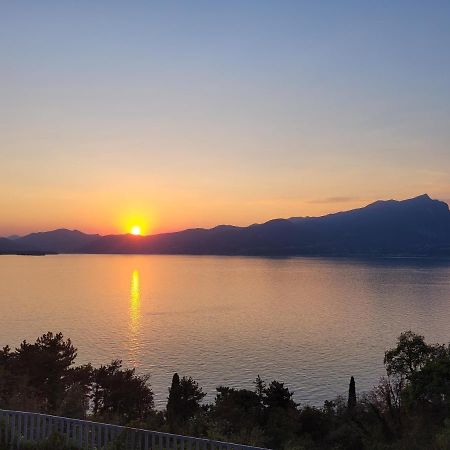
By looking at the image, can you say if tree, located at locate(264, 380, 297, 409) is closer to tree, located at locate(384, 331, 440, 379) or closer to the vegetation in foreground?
the vegetation in foreground

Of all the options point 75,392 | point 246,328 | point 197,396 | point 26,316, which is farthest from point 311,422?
point 26,316

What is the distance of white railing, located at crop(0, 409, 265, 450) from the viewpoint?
14039 millimetres

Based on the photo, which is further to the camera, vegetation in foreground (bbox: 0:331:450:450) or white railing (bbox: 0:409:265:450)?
vegetation in foreground (bbox: 0:331:450:450)

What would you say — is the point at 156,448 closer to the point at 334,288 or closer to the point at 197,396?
the point at 197,396

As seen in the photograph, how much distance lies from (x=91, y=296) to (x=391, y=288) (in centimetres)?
11271

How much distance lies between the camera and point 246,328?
4269 inches

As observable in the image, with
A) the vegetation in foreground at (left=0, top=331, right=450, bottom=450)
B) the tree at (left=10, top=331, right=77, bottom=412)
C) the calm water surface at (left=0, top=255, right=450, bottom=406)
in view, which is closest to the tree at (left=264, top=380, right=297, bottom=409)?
the vegetation in foreground at (left=0, top=331, right=450, bottom=450)

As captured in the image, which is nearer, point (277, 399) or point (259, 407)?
point (259, 407)

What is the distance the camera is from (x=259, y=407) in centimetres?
3875

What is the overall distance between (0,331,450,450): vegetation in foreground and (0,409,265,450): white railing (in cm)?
267

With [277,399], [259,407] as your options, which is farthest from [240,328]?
[259,407]

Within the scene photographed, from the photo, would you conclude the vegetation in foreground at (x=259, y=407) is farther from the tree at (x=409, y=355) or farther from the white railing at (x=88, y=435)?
the white railing at (x=88, y=435)

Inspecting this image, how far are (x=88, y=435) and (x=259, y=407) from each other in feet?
84.6

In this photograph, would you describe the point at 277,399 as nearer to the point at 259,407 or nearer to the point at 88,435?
the point at 259,407
